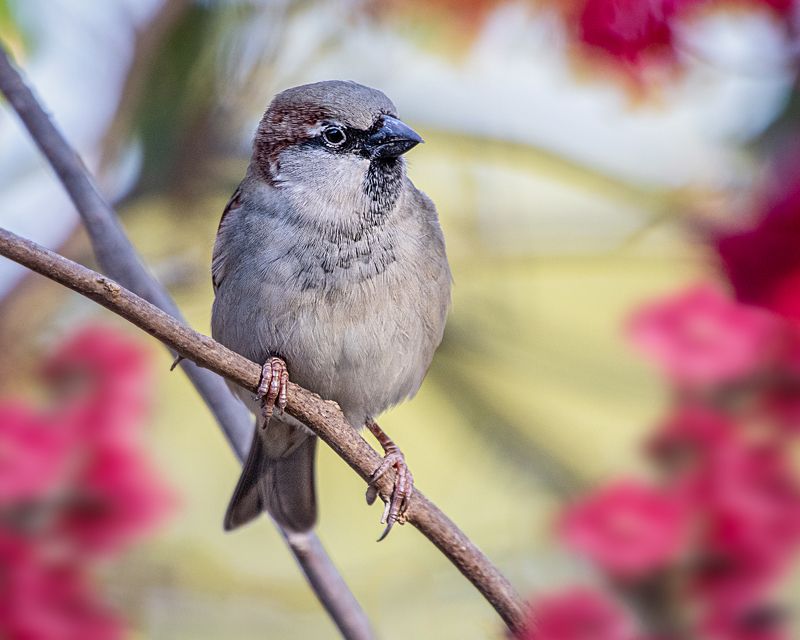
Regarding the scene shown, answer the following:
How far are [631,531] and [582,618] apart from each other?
173mm

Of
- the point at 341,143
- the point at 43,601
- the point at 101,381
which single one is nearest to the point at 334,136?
the point at 341,143

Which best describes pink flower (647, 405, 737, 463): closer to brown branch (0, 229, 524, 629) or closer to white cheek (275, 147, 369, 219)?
brown branch (0, 229, 524, 629)

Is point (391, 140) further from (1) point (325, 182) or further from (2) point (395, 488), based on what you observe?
(2) point (395, 488)

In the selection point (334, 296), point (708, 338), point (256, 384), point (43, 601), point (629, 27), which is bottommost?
point (43, 601)

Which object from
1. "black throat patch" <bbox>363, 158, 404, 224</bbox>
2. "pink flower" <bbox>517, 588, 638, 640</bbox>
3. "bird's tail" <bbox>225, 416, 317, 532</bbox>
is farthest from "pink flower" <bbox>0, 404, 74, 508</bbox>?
"pink flower" <bbox>517, 588, 638, 640</bbox>

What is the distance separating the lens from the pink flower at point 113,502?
147 centimetres

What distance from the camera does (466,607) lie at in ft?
6.70

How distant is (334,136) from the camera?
1591 millimetres

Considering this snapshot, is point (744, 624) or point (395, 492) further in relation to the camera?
point (395, 492)

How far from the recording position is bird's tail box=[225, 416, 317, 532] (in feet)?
5.22

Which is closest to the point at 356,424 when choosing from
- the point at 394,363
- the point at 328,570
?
the point at 394,363

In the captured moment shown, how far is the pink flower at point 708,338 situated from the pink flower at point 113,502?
31.1 inches

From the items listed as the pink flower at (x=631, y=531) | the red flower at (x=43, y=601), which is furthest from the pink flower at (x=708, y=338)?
the red flower at (x=43, y=601)

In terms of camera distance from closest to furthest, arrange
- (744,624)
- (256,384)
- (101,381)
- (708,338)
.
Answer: (256,384)
(744,624)
(708,338)
(101,381)
